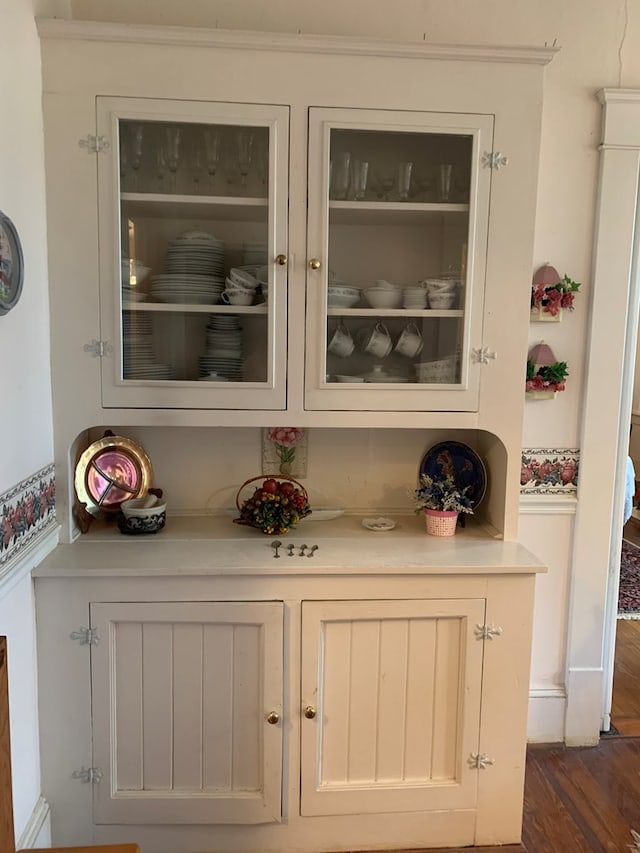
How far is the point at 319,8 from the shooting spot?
6.10ft

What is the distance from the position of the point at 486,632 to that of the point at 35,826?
121cm

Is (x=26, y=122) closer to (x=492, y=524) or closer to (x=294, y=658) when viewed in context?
(x=294, y=658)

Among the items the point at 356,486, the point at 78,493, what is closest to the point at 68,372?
the point at 78,493

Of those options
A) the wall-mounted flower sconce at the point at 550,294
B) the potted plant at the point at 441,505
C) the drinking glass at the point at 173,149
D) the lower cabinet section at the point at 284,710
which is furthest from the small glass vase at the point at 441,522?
the drinking glass at the point at 173,149

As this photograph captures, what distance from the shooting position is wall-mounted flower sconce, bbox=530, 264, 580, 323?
1.98 meters

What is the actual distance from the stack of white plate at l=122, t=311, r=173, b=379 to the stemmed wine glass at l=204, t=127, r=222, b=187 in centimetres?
42

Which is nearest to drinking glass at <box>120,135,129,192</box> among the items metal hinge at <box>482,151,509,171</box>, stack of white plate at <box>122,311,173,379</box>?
stack of white plate at <box>122,311,173,379</box>

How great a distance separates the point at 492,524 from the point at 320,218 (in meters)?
1.04

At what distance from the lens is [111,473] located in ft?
6.13

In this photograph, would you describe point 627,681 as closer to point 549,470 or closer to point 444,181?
point 549,470

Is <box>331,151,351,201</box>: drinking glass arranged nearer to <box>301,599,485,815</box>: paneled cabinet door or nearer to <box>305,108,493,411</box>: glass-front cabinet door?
<box>305,108,493,411</box>: glass-front cabinet door

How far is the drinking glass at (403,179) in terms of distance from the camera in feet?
5.66

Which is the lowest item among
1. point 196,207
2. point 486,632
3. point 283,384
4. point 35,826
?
point 35,826

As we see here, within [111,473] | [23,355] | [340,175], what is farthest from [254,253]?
[111,473]
